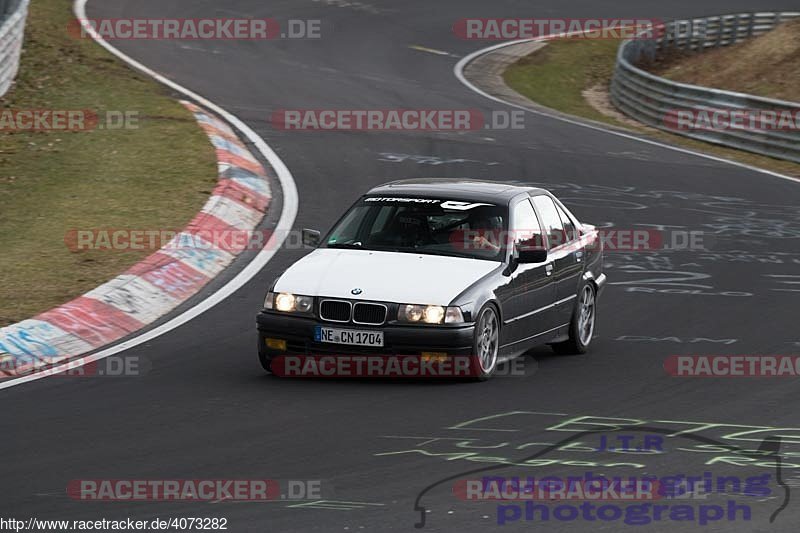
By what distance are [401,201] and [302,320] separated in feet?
5.33

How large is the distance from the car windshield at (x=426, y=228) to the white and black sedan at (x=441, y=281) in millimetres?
11

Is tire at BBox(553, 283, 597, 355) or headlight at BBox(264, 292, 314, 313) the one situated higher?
headlight at BBox(264, 292, 314, 313)

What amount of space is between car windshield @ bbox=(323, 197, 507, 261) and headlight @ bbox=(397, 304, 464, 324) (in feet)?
3.00

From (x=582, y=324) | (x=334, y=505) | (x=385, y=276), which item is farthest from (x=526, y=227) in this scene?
(x=334, y=505)

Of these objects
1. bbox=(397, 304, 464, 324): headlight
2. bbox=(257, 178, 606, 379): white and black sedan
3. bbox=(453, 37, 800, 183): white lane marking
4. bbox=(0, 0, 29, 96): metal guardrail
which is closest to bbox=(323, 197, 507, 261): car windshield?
bbox=(257, 178, 606, 379): white and black sedan

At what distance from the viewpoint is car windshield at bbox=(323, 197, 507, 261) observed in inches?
426

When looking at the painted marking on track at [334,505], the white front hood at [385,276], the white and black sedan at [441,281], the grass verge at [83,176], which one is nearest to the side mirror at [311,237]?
the white and black sedan at [441,281]

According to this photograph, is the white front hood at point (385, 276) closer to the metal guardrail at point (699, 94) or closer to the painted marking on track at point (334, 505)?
the painted marking on track at point (334, 505)

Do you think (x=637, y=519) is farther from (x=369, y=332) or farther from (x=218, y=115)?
(x=218, y=115)

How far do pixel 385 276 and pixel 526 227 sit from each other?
1.65m

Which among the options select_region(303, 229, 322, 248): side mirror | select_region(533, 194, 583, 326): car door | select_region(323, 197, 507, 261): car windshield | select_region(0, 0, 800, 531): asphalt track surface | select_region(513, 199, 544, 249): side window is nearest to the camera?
select_region(0, 0, 800, 531): asphalt track surface

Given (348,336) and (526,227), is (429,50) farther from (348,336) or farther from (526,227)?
(348,336)

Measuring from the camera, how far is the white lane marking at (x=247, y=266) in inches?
424

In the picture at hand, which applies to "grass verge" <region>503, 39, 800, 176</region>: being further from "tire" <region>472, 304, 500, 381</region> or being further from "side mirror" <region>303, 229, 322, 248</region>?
"tire" <region>472, 304, 500, 381</region>
